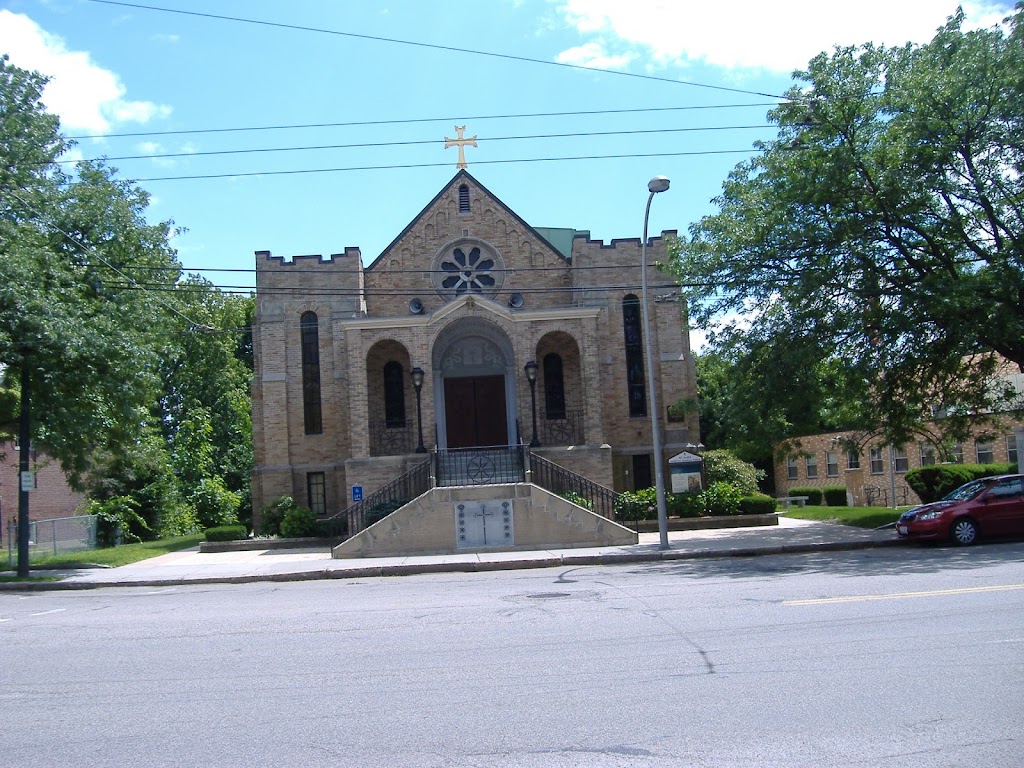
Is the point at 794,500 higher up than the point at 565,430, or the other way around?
the point at 565,430

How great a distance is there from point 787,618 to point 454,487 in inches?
468

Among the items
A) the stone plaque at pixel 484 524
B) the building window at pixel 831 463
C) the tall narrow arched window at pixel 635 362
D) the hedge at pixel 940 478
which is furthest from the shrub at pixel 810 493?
the stone plaque at pixel 484 524

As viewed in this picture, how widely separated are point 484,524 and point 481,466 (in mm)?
2604

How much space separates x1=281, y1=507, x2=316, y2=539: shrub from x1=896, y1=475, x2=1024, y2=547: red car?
50.9 ft

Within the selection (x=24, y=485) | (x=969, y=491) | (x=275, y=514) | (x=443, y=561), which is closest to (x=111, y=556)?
(x=275, y=514)

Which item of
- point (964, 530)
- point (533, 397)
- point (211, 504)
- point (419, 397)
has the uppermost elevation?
point (419, 397)

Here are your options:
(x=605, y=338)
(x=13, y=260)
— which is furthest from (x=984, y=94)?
(x=13, y=260)

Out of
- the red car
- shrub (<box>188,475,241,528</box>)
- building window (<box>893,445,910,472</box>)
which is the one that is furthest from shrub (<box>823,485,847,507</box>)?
shrub (<box>188,475,241,528</box>)

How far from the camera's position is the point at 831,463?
131ft

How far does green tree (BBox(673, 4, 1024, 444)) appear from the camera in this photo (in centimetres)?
1812

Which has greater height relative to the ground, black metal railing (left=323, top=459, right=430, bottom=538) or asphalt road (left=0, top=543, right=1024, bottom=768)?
black metal railing (left=323, top=459, right=430, bottom=538)

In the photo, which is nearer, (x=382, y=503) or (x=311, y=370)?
(x=382, y=503)

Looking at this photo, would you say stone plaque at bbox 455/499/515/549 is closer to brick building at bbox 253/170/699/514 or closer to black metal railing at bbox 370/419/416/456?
brick building at bbox 253/170/699/514

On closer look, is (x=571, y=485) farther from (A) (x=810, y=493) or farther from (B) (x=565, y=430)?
(A) (x=810, y=493)
